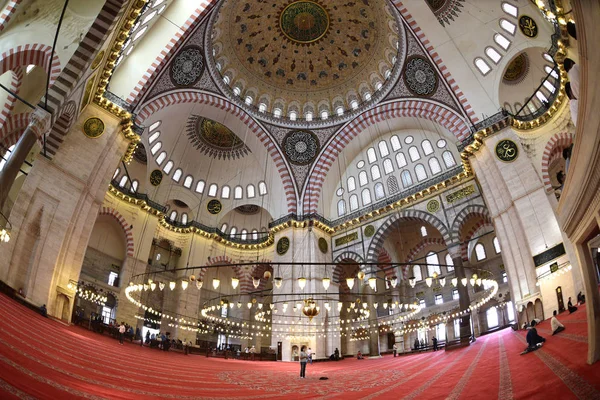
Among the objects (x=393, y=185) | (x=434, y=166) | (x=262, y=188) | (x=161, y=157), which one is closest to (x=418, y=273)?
(x=393, y=185)

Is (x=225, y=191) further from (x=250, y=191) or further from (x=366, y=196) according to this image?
(x=366, y=196)

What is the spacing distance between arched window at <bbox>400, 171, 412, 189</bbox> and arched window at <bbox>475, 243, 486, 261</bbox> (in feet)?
17.1

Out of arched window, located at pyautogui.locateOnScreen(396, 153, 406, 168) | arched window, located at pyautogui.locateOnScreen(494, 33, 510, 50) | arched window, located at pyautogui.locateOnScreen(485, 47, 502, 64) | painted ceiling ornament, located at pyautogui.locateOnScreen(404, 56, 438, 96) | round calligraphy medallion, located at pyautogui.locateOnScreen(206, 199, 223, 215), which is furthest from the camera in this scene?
round calligraphy medallion, located at pyautogui.locateOnScreen(206, 199, 223, 215)

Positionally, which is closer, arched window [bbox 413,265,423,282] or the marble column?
the marble column

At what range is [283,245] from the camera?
61.1 feet

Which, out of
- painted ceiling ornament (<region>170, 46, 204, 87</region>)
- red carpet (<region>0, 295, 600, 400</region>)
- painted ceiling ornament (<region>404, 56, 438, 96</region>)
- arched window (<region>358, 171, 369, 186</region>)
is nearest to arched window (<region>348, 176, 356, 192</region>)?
arched window (<region>358, 171, 369, 186</region>)

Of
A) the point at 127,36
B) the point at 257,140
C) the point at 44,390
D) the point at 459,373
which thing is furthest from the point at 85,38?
the point at 257,140

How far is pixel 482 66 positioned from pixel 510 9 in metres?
2.14

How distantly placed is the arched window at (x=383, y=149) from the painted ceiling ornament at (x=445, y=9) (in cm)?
653

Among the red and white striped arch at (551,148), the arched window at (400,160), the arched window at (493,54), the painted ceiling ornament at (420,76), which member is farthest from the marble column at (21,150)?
the arched window at (400,160)

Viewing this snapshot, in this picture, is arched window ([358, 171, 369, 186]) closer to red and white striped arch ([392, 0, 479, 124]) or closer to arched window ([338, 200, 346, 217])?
arched window ([338, 200, 346, 217])

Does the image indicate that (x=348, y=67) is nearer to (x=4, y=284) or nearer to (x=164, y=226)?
(x=164, y=226)

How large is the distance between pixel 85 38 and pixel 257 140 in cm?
1129

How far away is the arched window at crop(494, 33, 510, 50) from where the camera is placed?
1313 centimetres
